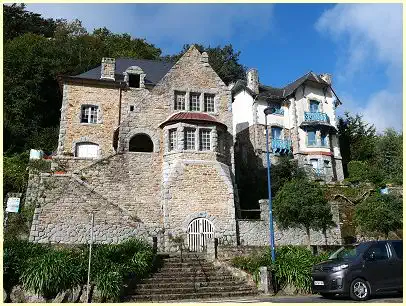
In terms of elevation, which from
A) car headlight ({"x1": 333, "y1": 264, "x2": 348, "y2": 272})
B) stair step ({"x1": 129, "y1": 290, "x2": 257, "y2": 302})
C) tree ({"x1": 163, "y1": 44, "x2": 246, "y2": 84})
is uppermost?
tree ({"x1": 163, "y1": 44, "x2": 246, "y2": 84})

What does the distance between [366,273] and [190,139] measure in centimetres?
1279

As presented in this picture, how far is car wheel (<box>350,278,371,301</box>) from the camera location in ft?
33.1

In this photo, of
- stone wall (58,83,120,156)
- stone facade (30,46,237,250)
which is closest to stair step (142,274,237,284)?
stone facade (30,46,237,250)

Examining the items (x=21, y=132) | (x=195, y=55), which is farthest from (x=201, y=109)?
(x=21, y=132)

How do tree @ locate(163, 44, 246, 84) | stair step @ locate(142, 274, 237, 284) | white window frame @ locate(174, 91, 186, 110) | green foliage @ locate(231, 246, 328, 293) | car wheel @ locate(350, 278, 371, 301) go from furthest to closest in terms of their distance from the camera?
tree @ locate(163, 44, 246, 84) < white window frame @ locate(174, 91, 186, 110) < green foliage @ locate(231, 246, 328, 293) < stair step @ locate(142, 274, 237, 284) < car wheel @ locate(350, 278, 371, 301)

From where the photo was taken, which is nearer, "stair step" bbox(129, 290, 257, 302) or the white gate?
"stair step" bbox(129, 290, 257, 302)

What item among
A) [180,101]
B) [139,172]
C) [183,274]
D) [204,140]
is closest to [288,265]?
[183,274]

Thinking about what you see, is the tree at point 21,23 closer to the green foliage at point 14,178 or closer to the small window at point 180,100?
the green foliage at point 14,178

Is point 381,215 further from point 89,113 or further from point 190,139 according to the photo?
point 89,113


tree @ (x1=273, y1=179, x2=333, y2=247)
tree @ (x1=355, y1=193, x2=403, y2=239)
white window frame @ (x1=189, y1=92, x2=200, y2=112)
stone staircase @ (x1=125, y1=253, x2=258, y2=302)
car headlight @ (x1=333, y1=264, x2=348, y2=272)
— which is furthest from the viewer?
white window frame @ (x1=189, y1=92, x2=200, y2=112)

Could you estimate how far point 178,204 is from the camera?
20125mm

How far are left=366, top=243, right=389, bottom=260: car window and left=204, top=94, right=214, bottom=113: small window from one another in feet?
48.1

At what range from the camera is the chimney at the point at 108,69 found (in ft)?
87.0

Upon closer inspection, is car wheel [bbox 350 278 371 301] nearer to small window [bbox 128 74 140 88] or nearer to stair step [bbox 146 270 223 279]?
stair step [bbox 146 270 223 279]
